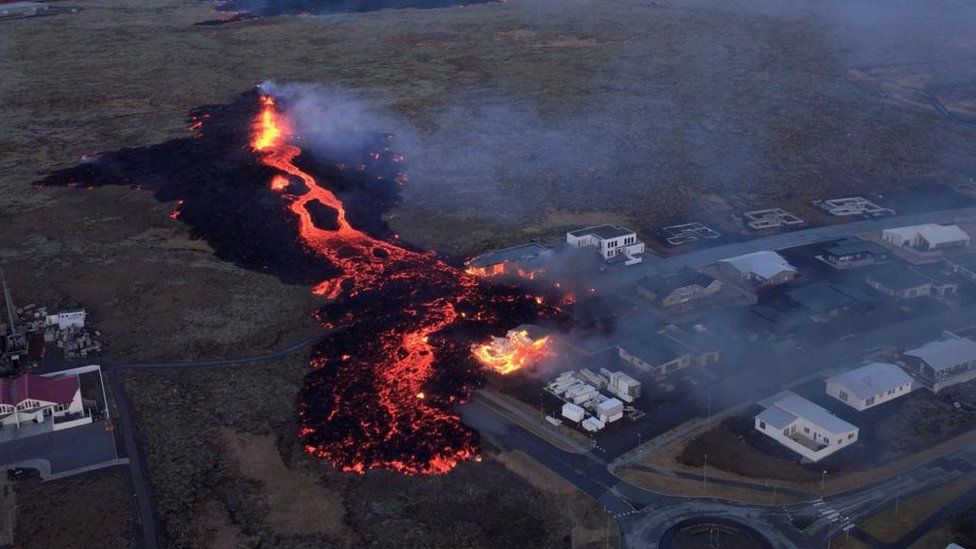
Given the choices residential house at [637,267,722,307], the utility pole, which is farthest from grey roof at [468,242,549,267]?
the utility pole

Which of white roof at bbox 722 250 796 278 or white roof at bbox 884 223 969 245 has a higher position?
white roof at bbox 884 223 969 245

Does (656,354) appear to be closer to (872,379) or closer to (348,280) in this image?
(872,379)

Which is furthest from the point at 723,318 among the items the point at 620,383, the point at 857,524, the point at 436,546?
the point at 436,546

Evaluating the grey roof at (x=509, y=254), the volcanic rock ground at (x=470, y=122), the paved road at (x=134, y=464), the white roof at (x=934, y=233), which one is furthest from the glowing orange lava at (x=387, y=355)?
the white roof at (x=934, y=233)

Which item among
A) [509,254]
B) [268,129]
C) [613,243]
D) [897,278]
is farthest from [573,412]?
[268,129]

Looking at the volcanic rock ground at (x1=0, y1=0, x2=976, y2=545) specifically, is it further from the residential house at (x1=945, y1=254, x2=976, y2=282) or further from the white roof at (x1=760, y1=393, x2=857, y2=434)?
the white roof at (x1=760, y1=393, x2=857, y2=434)
